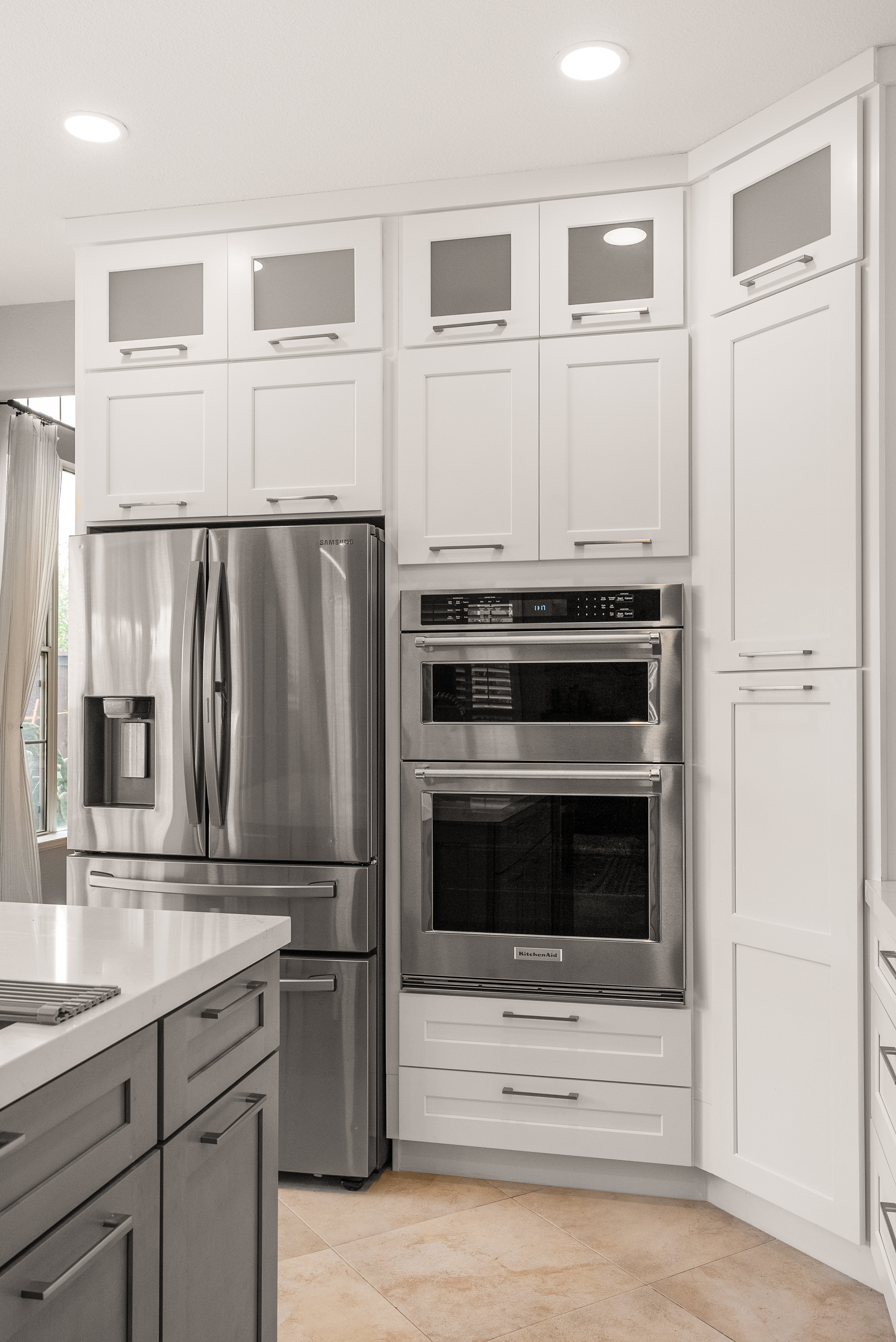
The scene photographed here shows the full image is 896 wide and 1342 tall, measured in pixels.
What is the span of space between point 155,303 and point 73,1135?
2614 millimetres

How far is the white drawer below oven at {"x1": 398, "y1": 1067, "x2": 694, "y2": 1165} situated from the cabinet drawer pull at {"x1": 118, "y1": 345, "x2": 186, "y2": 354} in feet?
7.24

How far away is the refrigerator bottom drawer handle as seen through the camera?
2.75 metres

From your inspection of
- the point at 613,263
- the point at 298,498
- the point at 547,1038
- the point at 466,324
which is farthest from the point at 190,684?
the point at 613,263

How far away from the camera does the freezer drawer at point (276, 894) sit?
9.05 feet

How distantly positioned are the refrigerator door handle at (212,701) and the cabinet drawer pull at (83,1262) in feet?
5.37

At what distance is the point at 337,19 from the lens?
2.16 m

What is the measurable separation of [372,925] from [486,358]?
1.61 meters

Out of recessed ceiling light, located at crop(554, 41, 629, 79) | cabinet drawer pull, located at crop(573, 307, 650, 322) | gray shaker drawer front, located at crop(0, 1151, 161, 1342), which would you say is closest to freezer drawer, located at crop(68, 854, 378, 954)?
gray shaker drawer front, located at crop(0, 1151, 161, 1342)

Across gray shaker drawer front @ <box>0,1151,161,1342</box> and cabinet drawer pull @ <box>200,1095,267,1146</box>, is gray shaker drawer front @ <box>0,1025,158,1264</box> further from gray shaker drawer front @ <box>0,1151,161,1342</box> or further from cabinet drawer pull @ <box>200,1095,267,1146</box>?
cabinet drawer pull @ <box>200,1095,267,1146</box>

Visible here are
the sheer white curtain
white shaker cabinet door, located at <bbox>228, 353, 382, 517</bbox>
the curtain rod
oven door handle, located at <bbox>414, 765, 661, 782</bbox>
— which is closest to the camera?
oven door handle, located at <bbox>414, 765, 661, 782</bbox>

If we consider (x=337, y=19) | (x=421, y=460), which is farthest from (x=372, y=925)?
(x=337, y=19)

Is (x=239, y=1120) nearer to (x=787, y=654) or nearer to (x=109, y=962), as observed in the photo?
(x=109, y=962)

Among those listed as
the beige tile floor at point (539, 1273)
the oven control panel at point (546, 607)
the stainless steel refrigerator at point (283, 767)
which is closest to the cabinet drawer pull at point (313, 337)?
the stainless steel refrigerator at point (283, 767)

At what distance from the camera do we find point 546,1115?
2.75 metres
